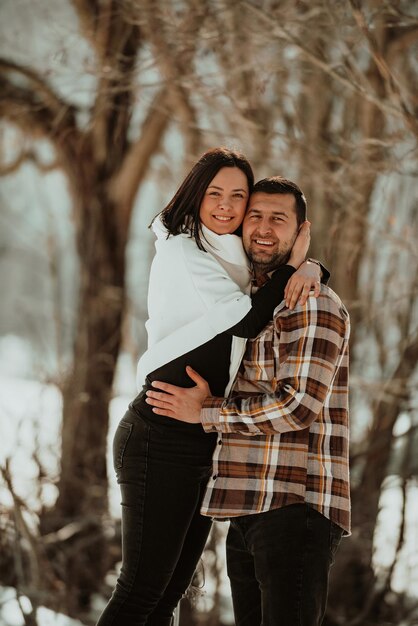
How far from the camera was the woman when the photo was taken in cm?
227

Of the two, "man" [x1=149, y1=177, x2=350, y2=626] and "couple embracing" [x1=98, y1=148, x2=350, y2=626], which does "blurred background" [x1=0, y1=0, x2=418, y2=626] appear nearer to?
"couple embracing" [x1=98, y1=148, x2=350, y2=626]

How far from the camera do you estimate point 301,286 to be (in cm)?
221

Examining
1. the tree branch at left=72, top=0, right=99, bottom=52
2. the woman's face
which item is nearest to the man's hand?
the woman's face

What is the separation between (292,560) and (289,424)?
342 mm

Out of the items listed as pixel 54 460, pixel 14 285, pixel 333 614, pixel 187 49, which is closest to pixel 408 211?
pixel 187 49

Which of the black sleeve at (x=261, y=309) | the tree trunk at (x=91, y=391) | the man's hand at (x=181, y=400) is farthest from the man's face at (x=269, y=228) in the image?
the tree trunk at (x=91, y=391)

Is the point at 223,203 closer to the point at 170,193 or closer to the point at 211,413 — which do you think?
the point at 211,413

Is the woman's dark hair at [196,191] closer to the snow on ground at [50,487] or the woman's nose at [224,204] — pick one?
the woman's nose at [224,204]

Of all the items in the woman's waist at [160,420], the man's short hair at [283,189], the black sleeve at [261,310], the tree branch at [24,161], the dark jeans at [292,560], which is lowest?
the dark jeans at [292,560]

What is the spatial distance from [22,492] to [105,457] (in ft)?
2.61

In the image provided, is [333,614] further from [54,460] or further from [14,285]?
[14,285]

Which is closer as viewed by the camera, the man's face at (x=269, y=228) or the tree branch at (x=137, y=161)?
the man's face at (x=269, y=228)

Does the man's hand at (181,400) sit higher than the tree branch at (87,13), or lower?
→ lower

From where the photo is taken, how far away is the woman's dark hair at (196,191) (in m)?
2.40
